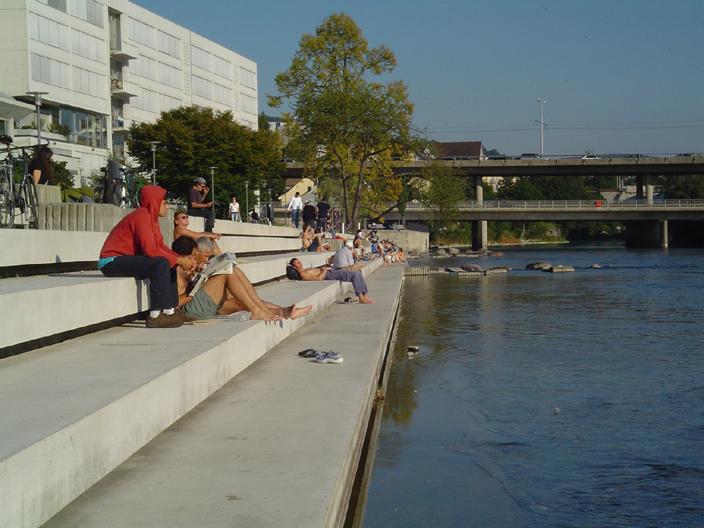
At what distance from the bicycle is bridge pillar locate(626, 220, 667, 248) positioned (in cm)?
9176

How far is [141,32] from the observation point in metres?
77.6

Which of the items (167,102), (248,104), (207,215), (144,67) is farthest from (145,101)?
(207,215)

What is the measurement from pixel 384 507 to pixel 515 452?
210 cm

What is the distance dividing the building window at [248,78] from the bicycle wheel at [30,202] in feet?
289

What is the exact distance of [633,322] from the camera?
906 inches

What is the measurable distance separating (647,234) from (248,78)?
134 ft

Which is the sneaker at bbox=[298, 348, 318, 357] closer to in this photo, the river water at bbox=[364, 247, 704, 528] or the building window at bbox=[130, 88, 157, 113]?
the river water at bbox=[364, 247, 704, 528]

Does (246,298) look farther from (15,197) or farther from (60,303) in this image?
(15,197)

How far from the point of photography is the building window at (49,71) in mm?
56938

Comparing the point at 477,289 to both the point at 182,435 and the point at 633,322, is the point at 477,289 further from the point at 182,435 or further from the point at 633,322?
the point at 182,435

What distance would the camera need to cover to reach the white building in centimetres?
5600

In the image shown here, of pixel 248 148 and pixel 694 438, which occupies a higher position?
pixel 248 148

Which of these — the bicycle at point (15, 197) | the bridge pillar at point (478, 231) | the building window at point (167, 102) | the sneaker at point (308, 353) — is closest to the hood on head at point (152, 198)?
the sneaker at point (308, 353)

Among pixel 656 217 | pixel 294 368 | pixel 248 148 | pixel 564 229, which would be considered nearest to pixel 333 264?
pixel 294 368
